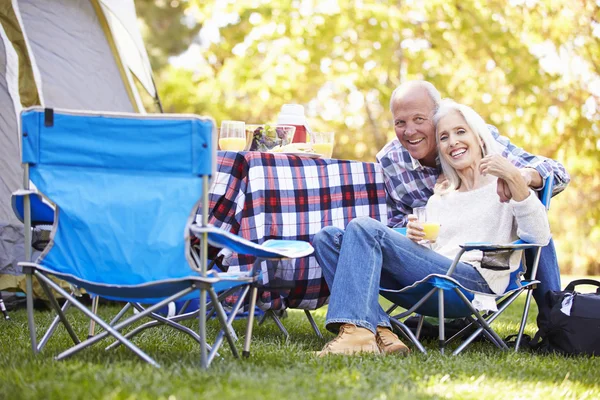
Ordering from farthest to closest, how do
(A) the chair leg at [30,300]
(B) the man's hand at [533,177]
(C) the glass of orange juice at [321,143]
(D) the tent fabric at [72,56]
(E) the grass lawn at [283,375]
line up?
(D) the tent fabric at [72,56] → (C) the glass of orange juice at [321,143] → (B) the man's hand at [533,177] → (A) the chair leg at [30,300] → (E) the grass lawn at [283,375]

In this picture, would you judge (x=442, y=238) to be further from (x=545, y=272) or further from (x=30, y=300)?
(x=30, y=300)

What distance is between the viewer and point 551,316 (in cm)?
296

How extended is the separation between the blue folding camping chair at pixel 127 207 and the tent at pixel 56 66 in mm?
2044

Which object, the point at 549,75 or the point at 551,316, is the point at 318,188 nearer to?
the point at 551,316

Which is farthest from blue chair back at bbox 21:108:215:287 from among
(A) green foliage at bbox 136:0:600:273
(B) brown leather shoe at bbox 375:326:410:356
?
(A) green foliage at bbox 136:0:600:273

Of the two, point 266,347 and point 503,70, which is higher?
point 503,70

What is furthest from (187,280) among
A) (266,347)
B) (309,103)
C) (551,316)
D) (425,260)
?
(309,103)

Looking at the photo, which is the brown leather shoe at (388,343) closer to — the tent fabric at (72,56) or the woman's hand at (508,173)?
the woman's hand at (508,173)

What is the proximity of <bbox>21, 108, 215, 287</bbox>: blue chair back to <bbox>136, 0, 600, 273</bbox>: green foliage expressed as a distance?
7019 mm

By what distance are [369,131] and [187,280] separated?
9.39m

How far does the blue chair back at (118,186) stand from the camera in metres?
2.20

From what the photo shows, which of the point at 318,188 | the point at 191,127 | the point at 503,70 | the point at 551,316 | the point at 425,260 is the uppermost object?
the point at 503,70

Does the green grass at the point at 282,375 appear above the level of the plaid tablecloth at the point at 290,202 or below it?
below

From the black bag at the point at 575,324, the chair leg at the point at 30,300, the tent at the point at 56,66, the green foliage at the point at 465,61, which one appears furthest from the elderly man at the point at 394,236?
the green foliage at the point at 465,61
